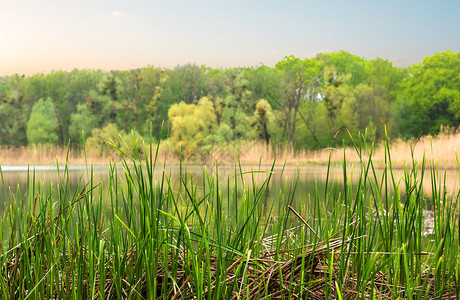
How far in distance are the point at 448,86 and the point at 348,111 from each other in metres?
10.3

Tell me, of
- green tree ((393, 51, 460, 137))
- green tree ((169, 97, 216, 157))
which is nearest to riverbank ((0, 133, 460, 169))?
green tree ((169, 97, 216, 157))

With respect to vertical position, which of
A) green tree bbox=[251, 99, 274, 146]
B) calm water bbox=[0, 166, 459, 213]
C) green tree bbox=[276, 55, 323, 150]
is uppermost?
green tree bbox=[276, 55, 323, 150]

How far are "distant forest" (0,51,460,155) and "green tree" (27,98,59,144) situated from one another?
8 centimetres

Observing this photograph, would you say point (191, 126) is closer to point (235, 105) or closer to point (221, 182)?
point (235, 105)

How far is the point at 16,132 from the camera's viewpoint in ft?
120

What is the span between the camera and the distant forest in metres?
29.1

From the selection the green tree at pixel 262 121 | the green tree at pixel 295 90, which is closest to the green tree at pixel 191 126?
the green tree at pixel 262 121

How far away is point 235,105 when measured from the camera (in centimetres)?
2956

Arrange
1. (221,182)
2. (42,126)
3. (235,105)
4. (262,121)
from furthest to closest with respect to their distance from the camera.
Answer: (42,126)
(235,105)
(262,121)
(221,182)

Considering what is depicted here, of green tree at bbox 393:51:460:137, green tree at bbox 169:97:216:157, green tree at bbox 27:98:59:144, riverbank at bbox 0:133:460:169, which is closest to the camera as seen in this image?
riverbank at bbox 0:133:460:169

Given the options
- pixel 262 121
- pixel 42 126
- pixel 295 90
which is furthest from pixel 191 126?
pixel 42 126

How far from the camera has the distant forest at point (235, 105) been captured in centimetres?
2911

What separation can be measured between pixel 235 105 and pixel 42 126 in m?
16.0

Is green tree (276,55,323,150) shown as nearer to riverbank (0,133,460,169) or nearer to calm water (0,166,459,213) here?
riverbank (0,133,460,169)
